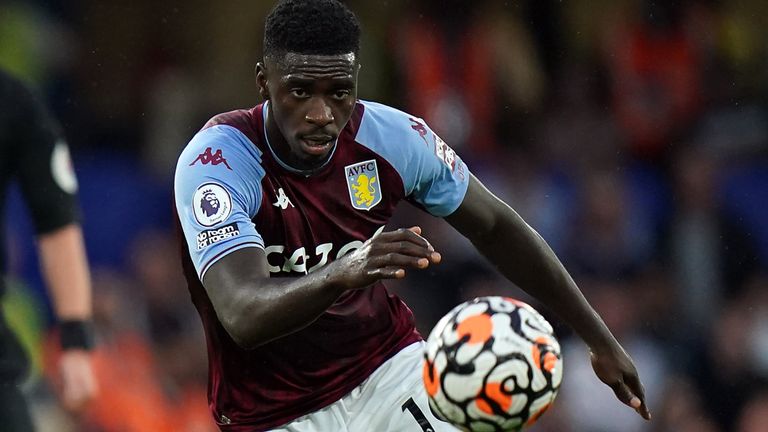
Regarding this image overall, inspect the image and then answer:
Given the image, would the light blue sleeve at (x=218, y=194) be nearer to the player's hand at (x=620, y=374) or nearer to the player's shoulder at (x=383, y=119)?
the player's shoulder at (x=383, y=119)

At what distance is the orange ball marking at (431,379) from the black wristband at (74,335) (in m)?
2.63

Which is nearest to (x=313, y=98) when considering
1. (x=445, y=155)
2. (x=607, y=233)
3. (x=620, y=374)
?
(x=445, y=155)

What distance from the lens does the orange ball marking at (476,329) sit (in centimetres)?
405

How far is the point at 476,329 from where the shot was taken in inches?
160

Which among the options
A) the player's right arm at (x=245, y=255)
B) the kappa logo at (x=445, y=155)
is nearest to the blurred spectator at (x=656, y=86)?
the kappa logo at (x=445, y=155)

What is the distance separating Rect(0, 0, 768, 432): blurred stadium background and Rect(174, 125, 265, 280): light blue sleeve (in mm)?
4910

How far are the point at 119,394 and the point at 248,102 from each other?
320 centimetres

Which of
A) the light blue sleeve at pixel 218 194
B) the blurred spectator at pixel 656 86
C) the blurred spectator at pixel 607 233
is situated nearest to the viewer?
the light blue sleeve at pixel 218 194

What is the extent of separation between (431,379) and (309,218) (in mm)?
872

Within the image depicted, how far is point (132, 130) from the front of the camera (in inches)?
440

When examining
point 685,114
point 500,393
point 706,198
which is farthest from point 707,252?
point 500,393

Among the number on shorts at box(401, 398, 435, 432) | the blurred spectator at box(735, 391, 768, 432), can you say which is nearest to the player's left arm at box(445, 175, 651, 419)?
the number on shorts at box(401, 398, 435, 432)

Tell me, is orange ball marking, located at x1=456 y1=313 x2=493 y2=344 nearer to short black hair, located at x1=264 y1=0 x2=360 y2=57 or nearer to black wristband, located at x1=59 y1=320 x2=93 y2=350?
short black hair, located at x1=264 y1=0 x2=360 y2=57

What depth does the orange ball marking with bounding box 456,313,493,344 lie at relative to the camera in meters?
4.05
